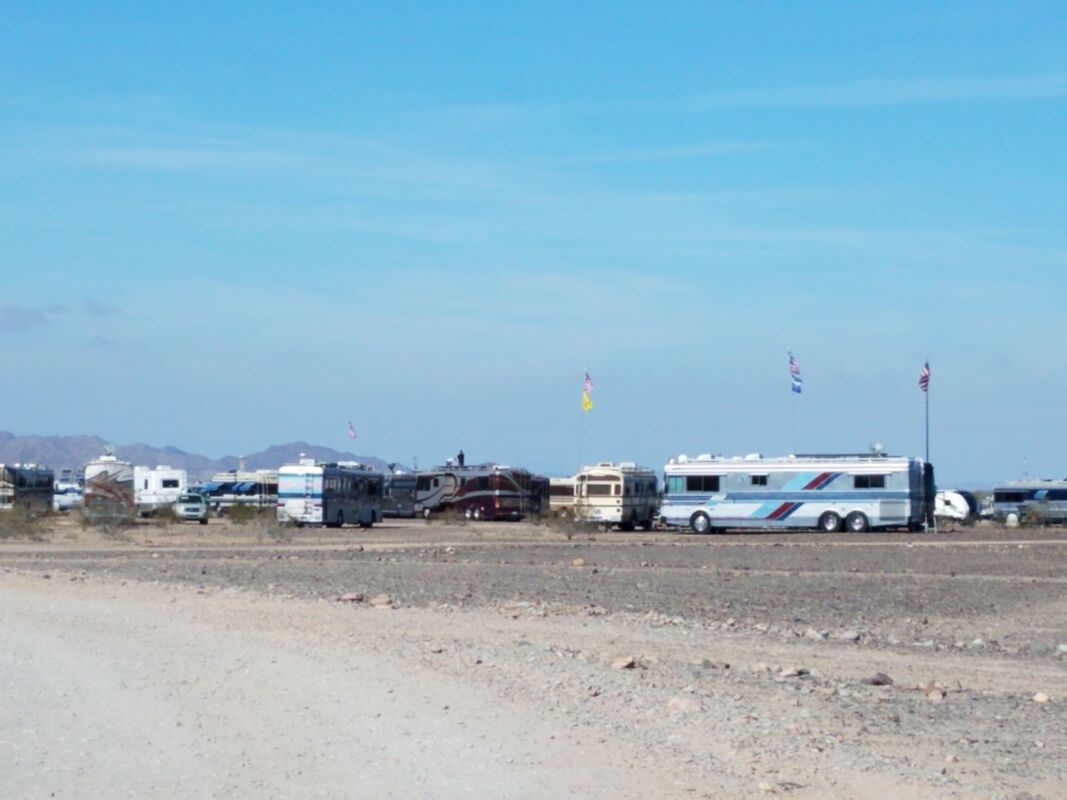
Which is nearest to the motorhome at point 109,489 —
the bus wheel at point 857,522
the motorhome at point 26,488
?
the motorhome at point 26,488

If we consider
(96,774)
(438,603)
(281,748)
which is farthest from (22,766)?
(438,603)

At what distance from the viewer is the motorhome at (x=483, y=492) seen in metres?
66.5

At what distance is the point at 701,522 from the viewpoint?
54.7 meters

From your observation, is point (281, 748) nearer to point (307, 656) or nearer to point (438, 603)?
point (307, 656)

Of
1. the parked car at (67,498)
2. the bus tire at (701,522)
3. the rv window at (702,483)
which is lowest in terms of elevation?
the bus tire at (701,522)

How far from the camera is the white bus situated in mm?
54625

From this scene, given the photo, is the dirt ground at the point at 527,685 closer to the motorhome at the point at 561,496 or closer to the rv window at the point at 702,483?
the rv window at the point at 702,483

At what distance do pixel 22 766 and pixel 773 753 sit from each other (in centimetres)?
444

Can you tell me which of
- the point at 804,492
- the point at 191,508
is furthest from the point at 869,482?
the point at 191,508

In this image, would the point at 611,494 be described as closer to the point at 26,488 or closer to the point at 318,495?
the point at 318,495

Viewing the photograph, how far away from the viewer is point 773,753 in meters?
9.24

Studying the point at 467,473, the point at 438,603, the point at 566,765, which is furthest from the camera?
the point at 467,473

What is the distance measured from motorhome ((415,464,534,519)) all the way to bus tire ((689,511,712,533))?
13.5 m

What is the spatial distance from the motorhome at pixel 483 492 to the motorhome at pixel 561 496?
329 centimetres
